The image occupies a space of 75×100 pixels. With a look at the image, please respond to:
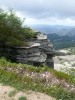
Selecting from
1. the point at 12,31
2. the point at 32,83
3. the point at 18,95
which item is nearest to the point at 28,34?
the point at 12,31

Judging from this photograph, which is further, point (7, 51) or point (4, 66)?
point (7, 51)

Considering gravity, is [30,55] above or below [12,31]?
below

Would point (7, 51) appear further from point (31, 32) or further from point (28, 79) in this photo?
point (28, 79)

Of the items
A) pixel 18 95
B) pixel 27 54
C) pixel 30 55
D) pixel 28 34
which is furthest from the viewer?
pixel 28 34

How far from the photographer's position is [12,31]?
48.9 meters

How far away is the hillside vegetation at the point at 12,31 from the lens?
47.0m

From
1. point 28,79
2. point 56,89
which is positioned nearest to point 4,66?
point 28,79

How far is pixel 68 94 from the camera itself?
1811 cm

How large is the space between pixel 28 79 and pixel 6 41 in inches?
1078

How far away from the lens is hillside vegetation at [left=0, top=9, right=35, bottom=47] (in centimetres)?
4703

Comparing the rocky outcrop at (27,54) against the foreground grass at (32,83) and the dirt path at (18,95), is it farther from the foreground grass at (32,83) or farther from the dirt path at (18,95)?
the dirt path at (18,95)

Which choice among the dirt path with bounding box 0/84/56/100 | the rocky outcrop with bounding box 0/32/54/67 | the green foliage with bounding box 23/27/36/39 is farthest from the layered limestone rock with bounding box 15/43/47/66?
the dirt path with bounding box 0/84/56/100

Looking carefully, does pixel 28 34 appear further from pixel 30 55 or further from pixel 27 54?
pixel 27 54

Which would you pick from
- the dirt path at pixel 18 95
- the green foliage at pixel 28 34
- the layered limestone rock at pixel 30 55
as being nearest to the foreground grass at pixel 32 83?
the dirt path at pixel 18 95
